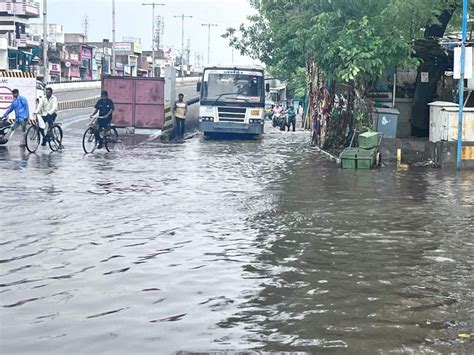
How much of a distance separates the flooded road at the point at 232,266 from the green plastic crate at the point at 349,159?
3440 mm

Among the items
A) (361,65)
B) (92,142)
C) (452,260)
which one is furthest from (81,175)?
(452,260)

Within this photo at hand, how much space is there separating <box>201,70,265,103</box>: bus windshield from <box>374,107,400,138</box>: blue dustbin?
8.71m

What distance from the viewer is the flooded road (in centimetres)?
526

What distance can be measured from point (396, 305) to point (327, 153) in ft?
54.3

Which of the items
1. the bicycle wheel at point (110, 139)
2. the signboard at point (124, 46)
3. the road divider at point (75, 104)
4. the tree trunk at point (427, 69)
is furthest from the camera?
the signboard at point (124, 46)

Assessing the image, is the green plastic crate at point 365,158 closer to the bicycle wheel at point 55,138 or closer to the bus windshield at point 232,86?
the bicycle wheel at point 55,138

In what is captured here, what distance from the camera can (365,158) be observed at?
59.4 feet

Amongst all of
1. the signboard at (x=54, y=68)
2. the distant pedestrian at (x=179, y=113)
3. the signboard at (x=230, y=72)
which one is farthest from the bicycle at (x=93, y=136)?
the signboard at (x=54, y=68)

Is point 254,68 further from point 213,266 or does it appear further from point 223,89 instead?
point 213,266

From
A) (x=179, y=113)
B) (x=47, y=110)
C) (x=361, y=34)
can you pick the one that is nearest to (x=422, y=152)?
(x=361, y=34)

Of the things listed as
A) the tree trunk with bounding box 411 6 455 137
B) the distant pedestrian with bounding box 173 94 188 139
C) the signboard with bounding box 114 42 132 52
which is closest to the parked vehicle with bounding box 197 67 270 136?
the distant pedestrian with bounding box 173 94 188 139

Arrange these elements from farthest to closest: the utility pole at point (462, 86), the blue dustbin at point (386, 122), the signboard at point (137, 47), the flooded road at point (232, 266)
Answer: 1. the signboard at point (137, 47)
2. the blue dustbin at point (386, 122)
3. the utility pole at point (462, 86)
4. the flooded road at point (232, 266)

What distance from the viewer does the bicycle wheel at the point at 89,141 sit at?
2089 centimetres

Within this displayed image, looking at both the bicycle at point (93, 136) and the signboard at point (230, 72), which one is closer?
the bicycle at point (93, 136)
